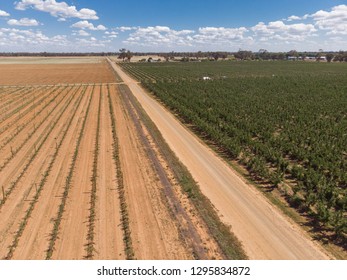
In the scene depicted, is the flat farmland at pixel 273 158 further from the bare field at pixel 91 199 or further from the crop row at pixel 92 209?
the crop row at pixel 92 209

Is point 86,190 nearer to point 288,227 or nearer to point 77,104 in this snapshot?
point 288,227

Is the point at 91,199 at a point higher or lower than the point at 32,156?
lower

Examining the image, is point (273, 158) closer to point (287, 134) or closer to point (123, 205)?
point (287, 134)

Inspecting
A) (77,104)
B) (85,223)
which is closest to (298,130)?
(85,223)

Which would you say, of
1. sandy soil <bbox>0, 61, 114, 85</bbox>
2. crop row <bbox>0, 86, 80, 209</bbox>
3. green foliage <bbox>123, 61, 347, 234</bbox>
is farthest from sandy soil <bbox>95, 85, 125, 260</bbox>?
sandy soil <bbox>0, 61, 114, 85</bbox>

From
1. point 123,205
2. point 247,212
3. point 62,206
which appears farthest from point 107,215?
point 247,212

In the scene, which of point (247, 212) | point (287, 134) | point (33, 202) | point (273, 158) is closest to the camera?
point (247, 212)

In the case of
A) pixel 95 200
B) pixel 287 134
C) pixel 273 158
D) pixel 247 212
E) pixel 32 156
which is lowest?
pixel 247 212
